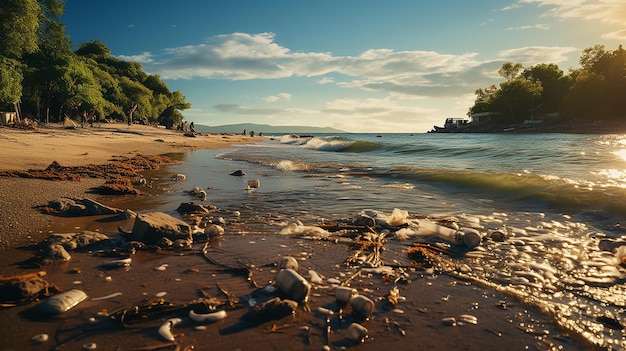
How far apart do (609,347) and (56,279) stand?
4.82 metres

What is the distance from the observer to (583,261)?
164 inches

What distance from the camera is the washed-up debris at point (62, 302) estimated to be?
8.56ft

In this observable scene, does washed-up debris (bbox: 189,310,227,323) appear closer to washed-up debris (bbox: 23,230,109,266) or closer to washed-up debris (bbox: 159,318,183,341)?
washed-up debris (bbox: 159,318,183,341)

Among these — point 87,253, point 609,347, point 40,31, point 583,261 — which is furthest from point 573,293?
point 40,31

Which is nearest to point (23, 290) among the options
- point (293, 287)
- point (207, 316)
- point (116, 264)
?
point (116, 264)

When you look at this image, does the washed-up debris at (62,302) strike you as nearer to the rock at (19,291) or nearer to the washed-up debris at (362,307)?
the rock at (19,291)

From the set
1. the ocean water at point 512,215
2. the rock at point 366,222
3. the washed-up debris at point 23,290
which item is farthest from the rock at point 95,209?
the rock at point 366,222

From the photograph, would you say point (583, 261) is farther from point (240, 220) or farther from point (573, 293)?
point (240, 220)

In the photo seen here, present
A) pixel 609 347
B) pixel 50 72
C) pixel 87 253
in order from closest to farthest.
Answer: pixel 609 347, pixel 87 253, pixel 50 72

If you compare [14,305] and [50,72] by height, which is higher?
[50,72]

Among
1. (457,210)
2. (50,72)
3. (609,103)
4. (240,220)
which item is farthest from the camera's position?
(609,103)

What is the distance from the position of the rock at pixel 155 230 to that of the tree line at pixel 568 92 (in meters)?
96.3

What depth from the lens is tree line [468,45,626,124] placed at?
248 feet

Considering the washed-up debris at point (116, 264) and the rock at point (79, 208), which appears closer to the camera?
the washed-up debris at point (116, 264)
